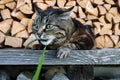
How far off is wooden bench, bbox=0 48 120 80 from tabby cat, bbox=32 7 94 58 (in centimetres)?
6

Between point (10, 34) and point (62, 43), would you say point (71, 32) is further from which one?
point (10, 34)

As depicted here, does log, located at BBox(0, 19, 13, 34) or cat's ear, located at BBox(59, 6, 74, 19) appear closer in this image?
cat's ear, located at BBox(59, 6, 74, 19)

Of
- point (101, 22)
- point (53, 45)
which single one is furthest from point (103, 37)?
point (53, 45)

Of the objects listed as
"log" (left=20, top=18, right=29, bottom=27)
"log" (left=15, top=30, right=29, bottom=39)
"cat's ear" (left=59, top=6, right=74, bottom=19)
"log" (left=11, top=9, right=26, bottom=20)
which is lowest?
"log" (left=15, top=30, right=29, bottom=39)

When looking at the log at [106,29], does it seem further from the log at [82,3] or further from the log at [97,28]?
the log at [82,3]

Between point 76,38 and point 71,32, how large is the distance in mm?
65

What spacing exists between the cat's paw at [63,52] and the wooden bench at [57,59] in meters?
0.07

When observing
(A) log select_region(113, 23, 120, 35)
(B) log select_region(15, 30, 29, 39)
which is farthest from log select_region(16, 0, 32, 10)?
(A) log select_region(113, 23, 120, 35)

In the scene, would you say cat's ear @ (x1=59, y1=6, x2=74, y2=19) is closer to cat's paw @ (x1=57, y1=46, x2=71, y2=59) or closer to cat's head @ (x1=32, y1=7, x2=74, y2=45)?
cat's head @ (x1=32, y1=7, x2=74, y2=45)

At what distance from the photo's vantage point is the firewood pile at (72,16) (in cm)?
243

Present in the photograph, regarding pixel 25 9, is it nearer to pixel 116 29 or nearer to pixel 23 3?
pixel 23 3

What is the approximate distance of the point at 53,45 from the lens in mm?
2078

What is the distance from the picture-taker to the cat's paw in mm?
1945

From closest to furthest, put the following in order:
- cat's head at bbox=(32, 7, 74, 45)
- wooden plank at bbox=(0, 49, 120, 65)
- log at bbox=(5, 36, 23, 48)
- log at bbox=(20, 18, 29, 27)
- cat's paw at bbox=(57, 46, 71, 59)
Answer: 1. cat's head at bbox=(32, 7, 74, 45)
2. cat's paw at bbox=(57, 46, 71, 59)
3. wooden plank at bbox=(0, 49, 120, 65)
4. log at bbox=(5, 36, 23, 48)
5. log at bbox=(20, 18, 29, 27)
